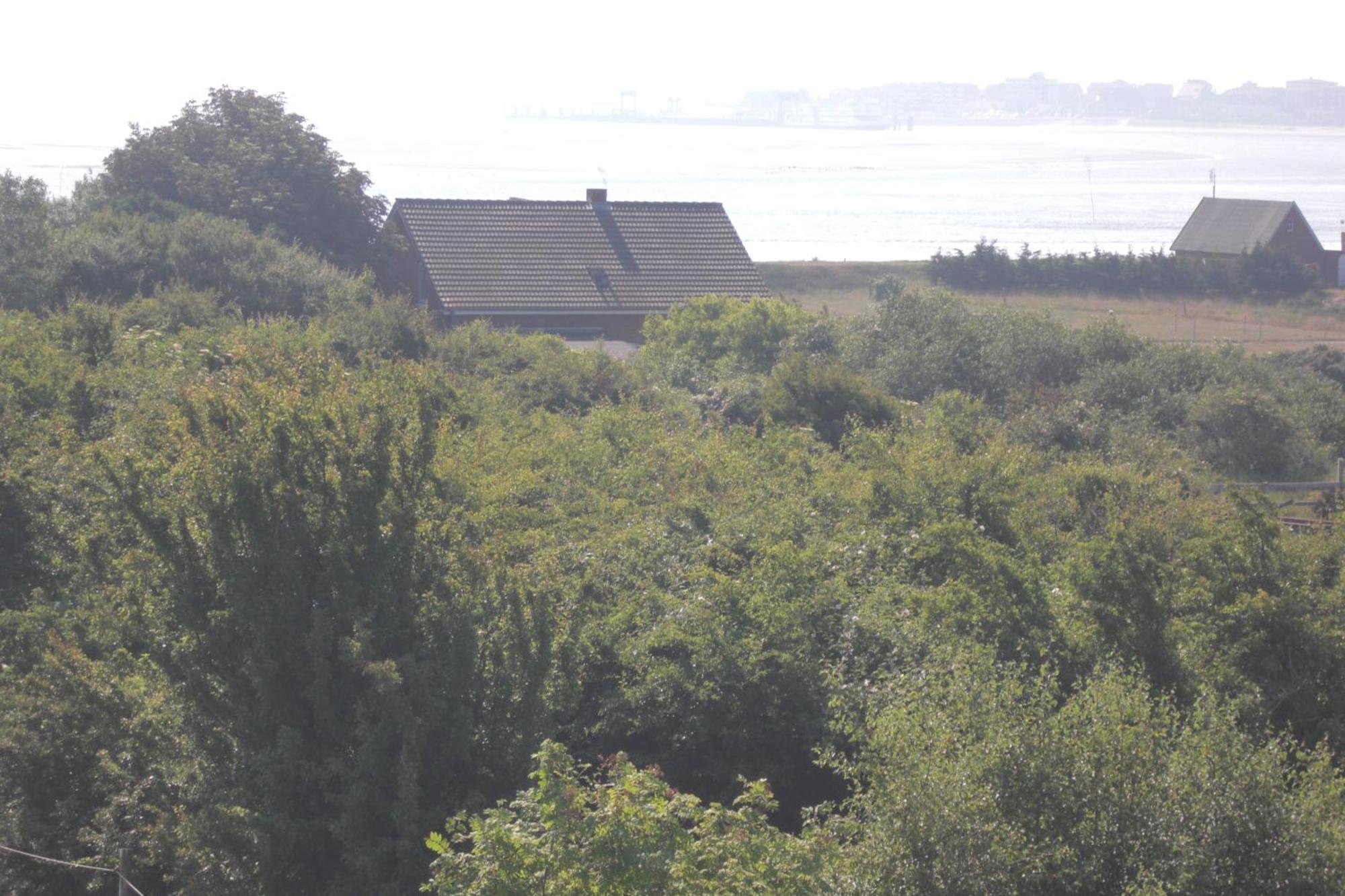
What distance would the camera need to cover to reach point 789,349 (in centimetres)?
3216

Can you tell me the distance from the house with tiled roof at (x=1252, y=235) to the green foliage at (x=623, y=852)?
212 feet

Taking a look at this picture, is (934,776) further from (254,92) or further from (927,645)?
(254,92)

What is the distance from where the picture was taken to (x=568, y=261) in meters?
41.0

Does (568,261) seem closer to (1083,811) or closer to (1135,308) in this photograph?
(1135,308)

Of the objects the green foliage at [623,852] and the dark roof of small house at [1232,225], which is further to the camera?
the dark roof of small house at [1232,225]

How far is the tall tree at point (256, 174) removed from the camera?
40719mm

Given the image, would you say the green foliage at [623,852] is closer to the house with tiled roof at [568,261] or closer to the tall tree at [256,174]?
the house with tiled roof at [568,261]

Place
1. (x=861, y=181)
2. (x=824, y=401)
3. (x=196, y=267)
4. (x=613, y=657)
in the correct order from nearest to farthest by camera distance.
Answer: (x=613, y=657) → (x=824, y=401) → (x=196, y=267) → (x=861, y=181)

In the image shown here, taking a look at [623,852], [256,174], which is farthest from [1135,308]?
[623,852]

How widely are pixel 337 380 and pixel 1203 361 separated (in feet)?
75.3

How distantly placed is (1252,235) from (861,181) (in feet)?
242

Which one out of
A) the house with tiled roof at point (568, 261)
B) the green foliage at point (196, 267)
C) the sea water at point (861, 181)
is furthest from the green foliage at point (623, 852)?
the sea water at point (861, 181)

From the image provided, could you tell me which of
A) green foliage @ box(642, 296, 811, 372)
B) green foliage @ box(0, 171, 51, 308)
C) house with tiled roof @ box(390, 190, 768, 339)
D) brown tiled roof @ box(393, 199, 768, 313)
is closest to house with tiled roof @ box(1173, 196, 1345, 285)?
brown tiled roof @ box(393, 199, 768, 313)

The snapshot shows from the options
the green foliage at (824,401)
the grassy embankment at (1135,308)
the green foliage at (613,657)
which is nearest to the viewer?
the green foliage at (613,657)
